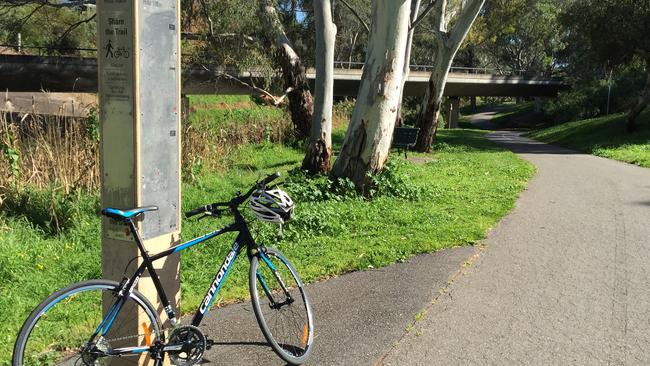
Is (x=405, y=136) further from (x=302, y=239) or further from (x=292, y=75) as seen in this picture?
(x=302, y=239)

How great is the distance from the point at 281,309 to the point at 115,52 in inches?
80.8

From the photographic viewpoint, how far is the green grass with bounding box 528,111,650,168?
18312mm

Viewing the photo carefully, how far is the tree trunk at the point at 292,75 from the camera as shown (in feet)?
57.0

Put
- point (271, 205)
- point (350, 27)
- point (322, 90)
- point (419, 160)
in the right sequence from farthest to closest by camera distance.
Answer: point (350, 27)
point (419, 160)
point (322, 90)
point (271, 205)

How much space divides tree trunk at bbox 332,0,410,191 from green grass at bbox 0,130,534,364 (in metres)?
0.75

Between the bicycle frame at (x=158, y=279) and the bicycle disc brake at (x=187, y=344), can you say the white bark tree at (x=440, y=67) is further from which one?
the bicycle disc brake at (x=187, y=344)

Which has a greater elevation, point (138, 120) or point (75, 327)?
point (138, 120)

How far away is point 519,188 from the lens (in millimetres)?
11242

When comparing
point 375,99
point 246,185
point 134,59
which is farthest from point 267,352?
point 246,185

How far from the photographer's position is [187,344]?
3.48 metres

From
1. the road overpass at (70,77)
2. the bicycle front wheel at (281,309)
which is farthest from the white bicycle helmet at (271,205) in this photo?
the road overpass at (70,77)

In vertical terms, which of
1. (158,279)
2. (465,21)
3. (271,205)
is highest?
(465,21)

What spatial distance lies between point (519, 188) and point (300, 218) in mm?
5792

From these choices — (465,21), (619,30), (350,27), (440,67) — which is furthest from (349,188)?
(350,27)
